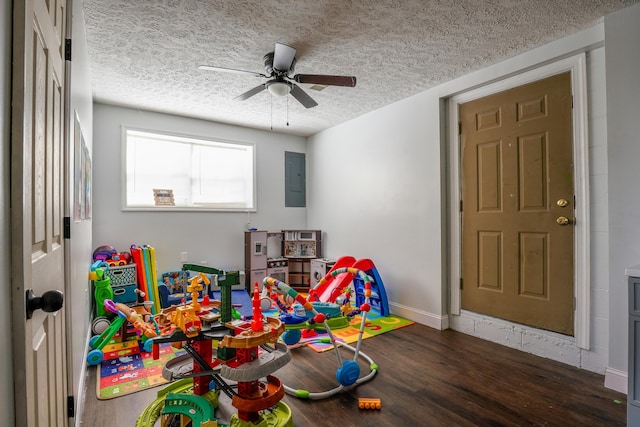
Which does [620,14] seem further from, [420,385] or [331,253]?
[331,253]

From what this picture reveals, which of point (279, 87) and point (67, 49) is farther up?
point (279, 87)

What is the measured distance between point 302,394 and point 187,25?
2.72 meters

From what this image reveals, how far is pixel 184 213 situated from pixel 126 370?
2.36 meters

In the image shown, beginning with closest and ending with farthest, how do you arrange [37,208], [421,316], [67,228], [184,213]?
1. [37,208]
2. [67,228]
3. [421,316]
4. [184,213]

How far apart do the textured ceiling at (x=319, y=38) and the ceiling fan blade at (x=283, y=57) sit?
5.6 inches

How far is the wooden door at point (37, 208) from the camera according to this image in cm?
74

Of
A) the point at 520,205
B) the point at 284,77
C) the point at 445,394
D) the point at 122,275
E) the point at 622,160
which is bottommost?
the point at 445,394

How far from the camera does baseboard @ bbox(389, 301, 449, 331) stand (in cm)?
336

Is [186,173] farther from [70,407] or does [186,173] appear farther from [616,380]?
[616,380]

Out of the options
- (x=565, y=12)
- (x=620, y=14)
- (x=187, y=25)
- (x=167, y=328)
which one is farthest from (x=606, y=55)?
(x=167, y=328)

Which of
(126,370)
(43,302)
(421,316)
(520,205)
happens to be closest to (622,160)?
(520,205)

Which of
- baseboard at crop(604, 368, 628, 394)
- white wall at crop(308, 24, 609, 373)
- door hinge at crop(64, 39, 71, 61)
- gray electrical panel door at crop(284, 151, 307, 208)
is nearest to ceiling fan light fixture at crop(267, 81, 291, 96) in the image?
door hinge at crop(64, 39, 71, 61)

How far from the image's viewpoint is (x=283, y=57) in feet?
8.10

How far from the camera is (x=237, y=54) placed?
2.75 metres
